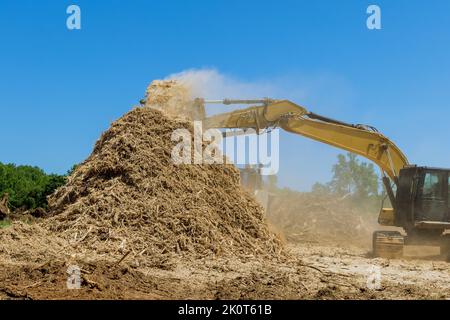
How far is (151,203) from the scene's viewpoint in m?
11.7

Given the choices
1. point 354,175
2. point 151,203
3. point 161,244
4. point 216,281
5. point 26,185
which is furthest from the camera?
point 354,175

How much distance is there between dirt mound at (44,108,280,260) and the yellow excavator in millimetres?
2607

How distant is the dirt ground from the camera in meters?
8.05

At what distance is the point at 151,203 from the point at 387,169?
310 inches

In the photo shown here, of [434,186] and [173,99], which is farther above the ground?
[173,99]

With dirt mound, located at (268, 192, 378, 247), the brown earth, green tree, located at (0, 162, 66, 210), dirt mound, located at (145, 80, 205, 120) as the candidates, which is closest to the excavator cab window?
the brown earth

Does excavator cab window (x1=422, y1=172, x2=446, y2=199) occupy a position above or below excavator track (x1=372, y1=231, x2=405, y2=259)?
above

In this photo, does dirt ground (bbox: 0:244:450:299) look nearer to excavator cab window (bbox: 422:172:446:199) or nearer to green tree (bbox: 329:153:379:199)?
excavator cab window (bbox: 422:172:446:199)

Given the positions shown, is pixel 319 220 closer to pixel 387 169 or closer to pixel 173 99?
pixel 387 169

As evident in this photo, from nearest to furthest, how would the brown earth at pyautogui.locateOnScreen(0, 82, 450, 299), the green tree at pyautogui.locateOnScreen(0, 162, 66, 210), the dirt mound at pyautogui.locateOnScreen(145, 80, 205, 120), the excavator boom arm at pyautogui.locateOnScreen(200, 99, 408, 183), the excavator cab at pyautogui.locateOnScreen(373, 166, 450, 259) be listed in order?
the brown earth at pyautogui.locateOnScreen(0, 82, 450, 299) < the dirt mound at pyautogui.locateOnScreen(145, 80, 205, 120) < the excavator cab at pyautogui.locateOnScreen(373, 166, 450, 259) < the excavator boom arm at pyautogui.locateOnScreen(200, 99, 408, 183) < the green tree at pyautogui.locateOnScreen(0, 162, 66, 210)

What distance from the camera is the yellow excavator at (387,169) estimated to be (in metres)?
15.3

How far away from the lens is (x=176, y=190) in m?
12.1

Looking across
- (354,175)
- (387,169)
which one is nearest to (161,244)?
(387,169)
